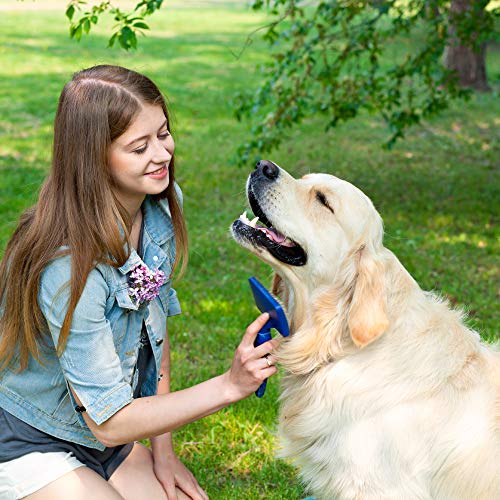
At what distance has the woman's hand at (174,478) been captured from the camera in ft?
10.7

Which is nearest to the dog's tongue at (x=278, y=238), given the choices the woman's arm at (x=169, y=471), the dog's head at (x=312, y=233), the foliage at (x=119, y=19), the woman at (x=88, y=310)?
the dog's head at (x=312, y=233)

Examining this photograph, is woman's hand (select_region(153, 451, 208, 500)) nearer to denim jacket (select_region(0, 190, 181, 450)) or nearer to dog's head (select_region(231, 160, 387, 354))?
denim jacket (select_region(0, 190, 181, 450))

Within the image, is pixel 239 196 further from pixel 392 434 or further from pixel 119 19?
pixel 392 434

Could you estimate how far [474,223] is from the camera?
7086 mm

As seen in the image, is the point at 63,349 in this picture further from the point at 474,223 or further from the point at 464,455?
the point at 474,223

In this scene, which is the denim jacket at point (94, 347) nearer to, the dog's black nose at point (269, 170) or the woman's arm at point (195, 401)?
the woman's arm at point (195, 401)

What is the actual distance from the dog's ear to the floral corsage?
29.4 inches

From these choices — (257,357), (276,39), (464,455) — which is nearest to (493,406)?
(464,455)

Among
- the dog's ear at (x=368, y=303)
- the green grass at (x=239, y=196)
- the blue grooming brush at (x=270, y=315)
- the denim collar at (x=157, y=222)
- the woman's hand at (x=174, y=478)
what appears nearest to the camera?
the dog's ear at (x=368, y=303)

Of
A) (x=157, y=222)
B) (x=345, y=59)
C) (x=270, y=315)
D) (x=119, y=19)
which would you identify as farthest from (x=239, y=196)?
Answer: (x=270, y=315)

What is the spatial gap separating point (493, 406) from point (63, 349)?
1.54 metres

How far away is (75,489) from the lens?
2795 millimetres

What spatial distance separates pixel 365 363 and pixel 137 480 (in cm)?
111

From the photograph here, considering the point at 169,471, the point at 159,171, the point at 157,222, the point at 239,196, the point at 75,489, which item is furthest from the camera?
the point at 239,196
